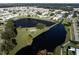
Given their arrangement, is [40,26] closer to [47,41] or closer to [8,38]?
[47,41]

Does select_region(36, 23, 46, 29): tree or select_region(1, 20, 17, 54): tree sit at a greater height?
select_region(36, 23, 46, 29): tree

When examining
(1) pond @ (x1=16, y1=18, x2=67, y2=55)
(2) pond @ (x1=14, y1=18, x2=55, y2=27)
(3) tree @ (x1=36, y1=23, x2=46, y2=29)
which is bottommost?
(1) pond @ (x1=16, y1=18, x2=67, y2=55)

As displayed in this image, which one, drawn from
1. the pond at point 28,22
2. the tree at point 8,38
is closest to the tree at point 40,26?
the pond at point 28,22

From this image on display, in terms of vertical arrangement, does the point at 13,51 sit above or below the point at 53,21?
below

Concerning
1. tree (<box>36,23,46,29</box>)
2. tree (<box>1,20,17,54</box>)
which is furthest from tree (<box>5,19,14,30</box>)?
tree (<box>36,23,46,29</box>)

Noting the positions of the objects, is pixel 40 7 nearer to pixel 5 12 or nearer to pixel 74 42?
pixel 5 12

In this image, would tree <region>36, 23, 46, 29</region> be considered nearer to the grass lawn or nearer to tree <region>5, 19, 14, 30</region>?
the grass lawn

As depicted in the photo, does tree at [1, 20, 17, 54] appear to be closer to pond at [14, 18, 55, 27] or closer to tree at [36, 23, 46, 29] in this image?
pond at [14, 18, 55, 27]
